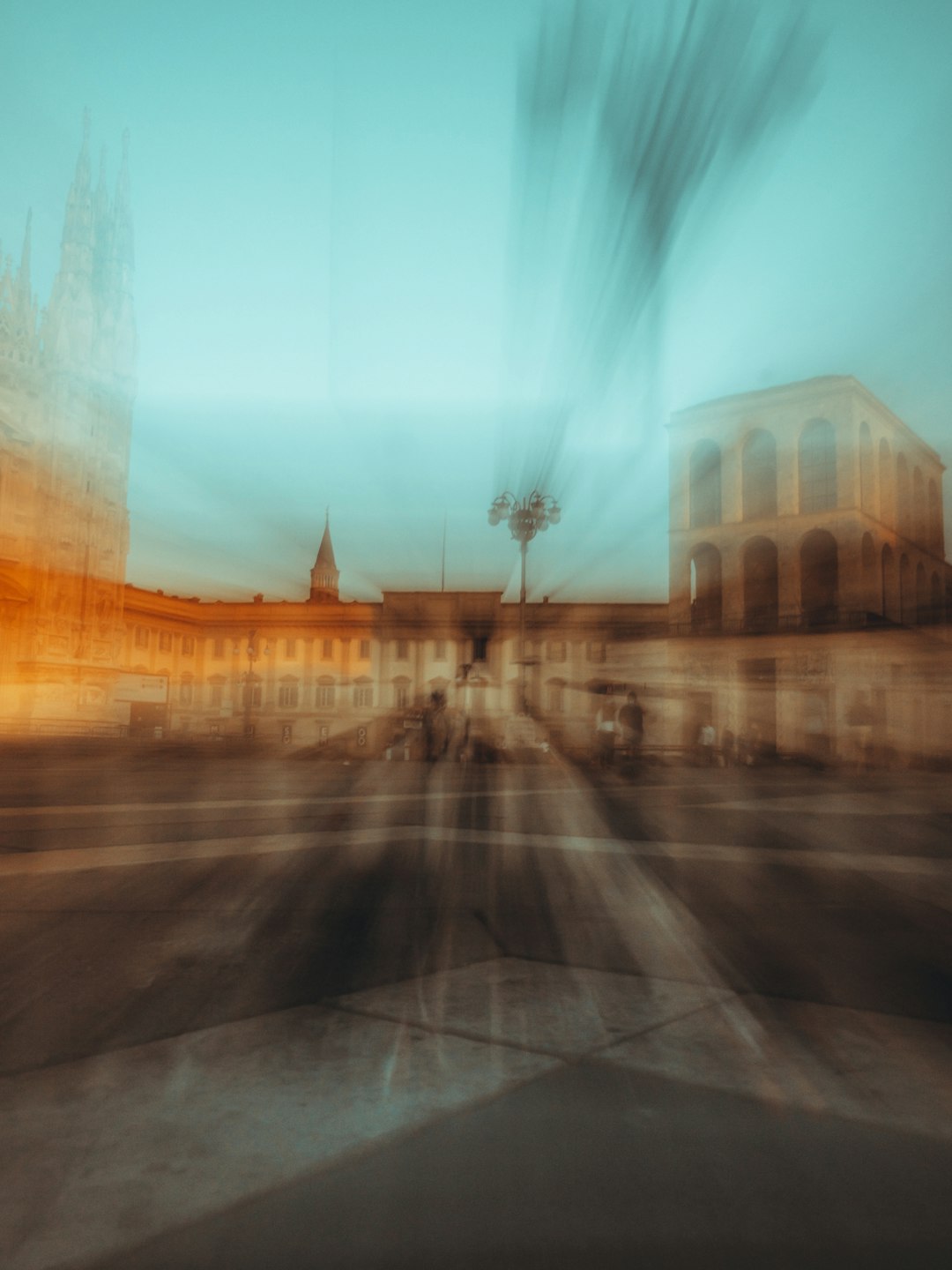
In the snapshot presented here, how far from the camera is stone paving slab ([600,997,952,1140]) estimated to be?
2.61 metres

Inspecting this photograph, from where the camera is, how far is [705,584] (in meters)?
53.0

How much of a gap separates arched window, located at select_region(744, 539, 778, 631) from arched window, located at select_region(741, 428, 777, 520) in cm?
173

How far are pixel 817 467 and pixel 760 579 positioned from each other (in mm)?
6920

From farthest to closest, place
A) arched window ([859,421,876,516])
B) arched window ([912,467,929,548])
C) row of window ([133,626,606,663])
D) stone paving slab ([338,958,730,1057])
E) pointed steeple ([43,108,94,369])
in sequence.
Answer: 1. row of window ([133,626,606,663])
2. pointed steeple ([43,108,94,369])
3. arched window ([912,467,929,548])
4. arched window ([859,421,876,516])
5. stone paving slab ([338,958,730,1057])

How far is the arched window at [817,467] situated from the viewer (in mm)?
47500

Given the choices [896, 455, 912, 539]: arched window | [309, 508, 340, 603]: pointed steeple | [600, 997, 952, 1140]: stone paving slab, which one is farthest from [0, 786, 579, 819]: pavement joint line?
[309, 508, 340, 603]: pointed steeple

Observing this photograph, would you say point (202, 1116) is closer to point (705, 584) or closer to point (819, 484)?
point (819, 484)

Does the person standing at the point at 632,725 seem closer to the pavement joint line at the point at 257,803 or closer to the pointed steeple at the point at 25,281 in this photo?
the pavement joint line at the point at 257,803

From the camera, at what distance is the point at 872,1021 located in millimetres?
3410

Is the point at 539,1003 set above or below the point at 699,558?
below

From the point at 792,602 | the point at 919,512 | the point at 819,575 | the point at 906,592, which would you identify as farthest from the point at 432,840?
the point at 919,512

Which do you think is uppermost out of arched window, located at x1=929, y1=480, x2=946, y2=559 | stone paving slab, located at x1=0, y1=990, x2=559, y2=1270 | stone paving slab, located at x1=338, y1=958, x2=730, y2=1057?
arched window, located at x1=929, y1=480, x2=946, y2=559

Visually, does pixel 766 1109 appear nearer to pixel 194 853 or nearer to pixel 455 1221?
pixel 455 1221

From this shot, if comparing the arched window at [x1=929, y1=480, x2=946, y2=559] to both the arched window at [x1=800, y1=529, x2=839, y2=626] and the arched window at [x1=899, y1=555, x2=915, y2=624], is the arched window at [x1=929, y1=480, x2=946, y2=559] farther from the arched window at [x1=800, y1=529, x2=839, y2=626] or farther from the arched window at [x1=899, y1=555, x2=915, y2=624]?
the arched window at [x1=800, y1=529, x2=839, y2=626]
